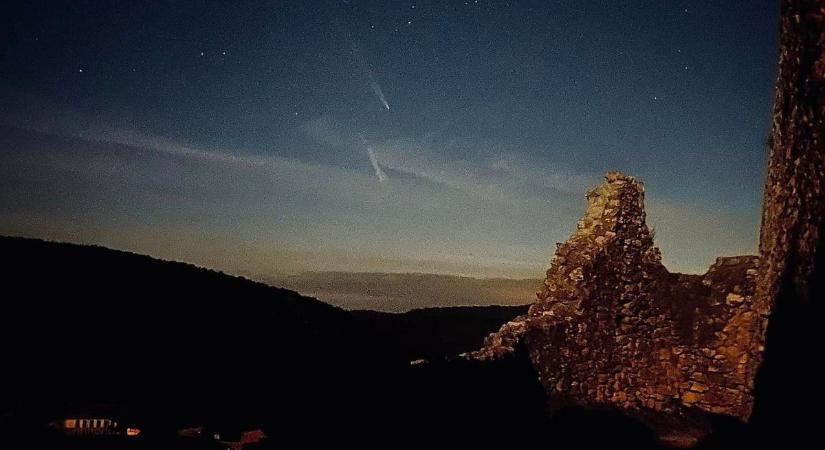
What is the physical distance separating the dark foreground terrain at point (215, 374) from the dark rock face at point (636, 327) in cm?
50

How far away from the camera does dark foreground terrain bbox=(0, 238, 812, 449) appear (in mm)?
4273

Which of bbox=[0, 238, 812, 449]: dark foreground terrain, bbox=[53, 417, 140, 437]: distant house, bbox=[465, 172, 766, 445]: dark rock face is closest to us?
bbox=[53, 417, 140, 437]: distant house

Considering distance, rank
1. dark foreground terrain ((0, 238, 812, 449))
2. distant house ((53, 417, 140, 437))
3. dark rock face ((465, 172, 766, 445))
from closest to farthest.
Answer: distant house ((53, 417, 140, 437))
dark foreground terrain ((0, 238, 812, 449))
dark rock face ((465, 172, 766, 445))

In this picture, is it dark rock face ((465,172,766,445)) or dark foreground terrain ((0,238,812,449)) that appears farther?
dark rock face ((465,172,766,445))

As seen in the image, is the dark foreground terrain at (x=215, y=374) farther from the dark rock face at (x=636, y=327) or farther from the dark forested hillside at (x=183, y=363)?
the dark rock face at (x=636, y=327)

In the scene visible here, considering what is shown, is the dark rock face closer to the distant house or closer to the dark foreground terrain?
the dark foreground terrain

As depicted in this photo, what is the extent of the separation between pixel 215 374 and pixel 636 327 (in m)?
8.01

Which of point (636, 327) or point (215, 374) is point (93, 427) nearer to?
point (215, 374)

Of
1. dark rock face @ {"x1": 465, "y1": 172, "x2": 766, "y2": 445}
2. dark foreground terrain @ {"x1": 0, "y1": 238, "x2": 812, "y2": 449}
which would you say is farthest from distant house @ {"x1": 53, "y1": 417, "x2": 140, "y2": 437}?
dark rock face @ {"x1": 465, "y1": 172, "x2": 766, "y2": 445}

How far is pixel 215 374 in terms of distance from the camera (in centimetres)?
525

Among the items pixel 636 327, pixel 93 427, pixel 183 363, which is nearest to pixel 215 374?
pixel 183 363

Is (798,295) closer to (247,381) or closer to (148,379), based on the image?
(247,381)

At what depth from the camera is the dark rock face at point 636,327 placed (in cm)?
998

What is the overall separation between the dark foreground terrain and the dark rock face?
50cm
